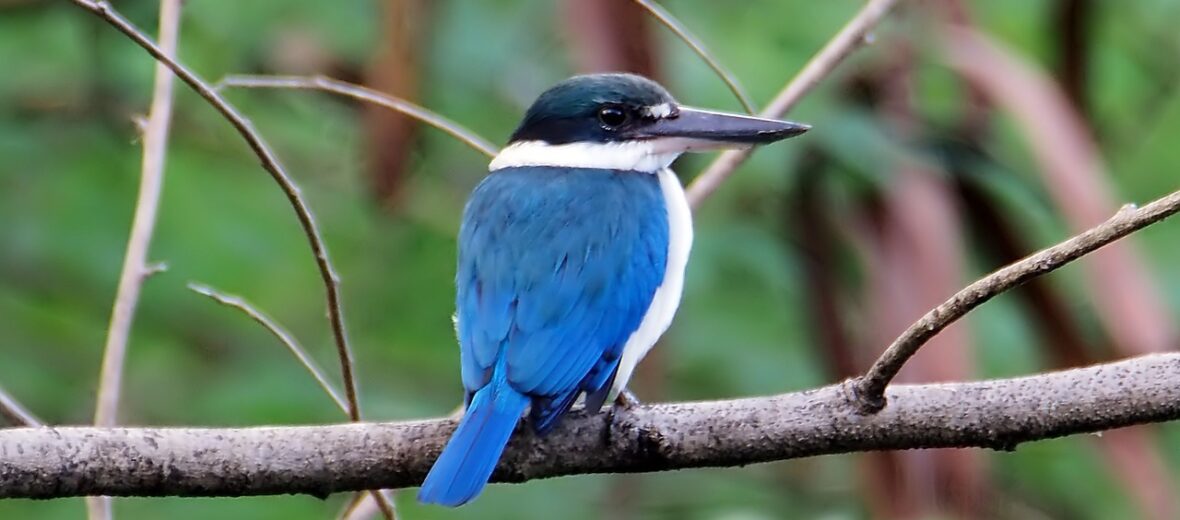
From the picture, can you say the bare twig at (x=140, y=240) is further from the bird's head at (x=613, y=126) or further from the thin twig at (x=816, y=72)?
the thin twig at (x=816, y=72)

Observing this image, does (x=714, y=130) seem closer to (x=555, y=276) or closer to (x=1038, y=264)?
(x=555, y=276)

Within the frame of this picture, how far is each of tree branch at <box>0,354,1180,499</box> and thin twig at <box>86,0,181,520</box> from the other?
0.36 m

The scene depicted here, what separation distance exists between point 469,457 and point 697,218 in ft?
6.40

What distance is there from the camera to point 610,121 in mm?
3137

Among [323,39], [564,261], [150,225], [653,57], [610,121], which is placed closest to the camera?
[150,225]

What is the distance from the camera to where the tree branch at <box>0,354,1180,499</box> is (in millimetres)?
1979

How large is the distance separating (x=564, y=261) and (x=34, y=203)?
6.96ft

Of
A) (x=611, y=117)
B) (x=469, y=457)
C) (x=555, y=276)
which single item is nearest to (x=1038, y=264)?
(x=469, y=457)

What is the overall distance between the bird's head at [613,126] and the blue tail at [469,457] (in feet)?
2.93

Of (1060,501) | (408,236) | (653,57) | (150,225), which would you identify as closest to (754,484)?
(1060,501)

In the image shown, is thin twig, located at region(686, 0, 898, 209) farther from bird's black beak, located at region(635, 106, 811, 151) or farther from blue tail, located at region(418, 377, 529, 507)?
blue tail, located at region(418, 377, 529, 507)

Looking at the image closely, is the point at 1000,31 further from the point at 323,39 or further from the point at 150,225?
the point at 150,225

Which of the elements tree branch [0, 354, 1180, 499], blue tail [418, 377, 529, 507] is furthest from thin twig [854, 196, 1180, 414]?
blue tail [418, 377, 529, 507]

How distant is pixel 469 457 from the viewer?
2.22m
